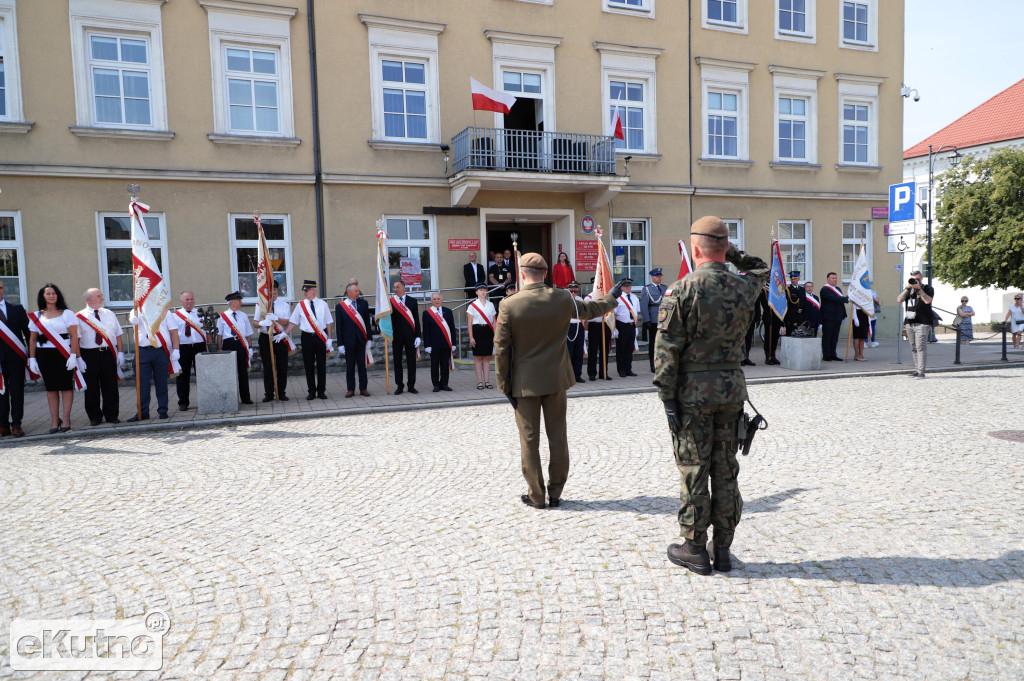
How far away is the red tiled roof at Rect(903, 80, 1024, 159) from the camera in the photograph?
3856 centimetres

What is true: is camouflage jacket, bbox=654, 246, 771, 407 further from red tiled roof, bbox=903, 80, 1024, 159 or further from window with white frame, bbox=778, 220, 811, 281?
red tiled roof, bbox=903, 80, 1024, 159

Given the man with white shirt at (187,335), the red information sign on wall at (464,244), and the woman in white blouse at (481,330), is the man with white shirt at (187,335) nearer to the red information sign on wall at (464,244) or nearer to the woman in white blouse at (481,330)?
the woman in white blouse at (481,330)

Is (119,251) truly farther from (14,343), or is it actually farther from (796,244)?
(796,244)

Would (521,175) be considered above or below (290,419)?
above

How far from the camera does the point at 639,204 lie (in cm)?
1969

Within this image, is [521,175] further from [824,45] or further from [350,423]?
[824,45]

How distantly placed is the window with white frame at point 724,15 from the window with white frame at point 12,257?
60.4 feet

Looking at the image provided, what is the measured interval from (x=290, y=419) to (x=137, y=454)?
8.28 feet

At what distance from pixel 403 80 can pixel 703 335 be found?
1522 centimetres

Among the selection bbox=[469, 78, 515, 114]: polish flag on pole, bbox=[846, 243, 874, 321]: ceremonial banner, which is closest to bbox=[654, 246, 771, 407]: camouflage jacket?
bbox=[469, 78, 515, 114]: polish flag on pole

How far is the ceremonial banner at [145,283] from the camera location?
10.1 m

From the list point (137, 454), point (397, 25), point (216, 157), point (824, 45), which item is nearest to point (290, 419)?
point (137, 454)

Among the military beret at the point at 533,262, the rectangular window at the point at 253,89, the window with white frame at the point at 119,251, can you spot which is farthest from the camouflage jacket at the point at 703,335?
the rectangular window at the point at 253,89

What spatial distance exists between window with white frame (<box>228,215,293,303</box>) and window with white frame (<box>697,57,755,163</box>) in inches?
474
